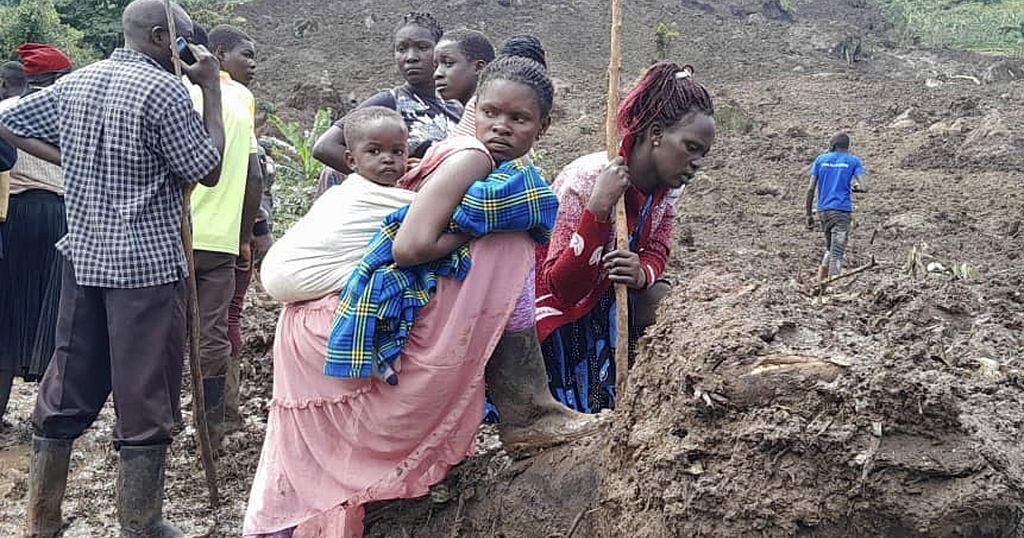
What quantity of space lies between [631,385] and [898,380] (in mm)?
743

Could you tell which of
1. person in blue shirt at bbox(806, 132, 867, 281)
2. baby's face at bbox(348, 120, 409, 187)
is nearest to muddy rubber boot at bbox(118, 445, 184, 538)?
baby's face at bbox(348, 120, 409, 187)

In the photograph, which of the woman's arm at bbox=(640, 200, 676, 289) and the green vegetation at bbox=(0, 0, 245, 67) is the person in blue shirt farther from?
the green vegetation at bbox=(0, 0, 245, 67)

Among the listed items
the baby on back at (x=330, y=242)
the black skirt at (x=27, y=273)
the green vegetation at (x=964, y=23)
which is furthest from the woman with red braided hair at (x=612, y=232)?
the green vegetation at (x=964, y=23)

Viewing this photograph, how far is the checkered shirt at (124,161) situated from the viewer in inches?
124

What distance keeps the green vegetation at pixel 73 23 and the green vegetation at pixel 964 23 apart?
21072mm

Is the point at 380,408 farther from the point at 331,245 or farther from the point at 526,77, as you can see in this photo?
the point at 526,77

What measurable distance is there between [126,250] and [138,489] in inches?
32.1

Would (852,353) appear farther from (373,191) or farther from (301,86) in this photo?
(301,86)

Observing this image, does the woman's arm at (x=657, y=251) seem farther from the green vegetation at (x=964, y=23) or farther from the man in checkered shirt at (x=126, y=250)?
the green vegetation at (x=964, y=23)

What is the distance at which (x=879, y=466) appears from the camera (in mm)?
1981

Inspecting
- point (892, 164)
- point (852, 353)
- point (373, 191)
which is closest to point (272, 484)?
point (373, 191)

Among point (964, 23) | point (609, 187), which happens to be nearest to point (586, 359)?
point (609, 187)

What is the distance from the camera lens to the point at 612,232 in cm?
306

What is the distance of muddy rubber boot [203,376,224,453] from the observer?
4160 millimetres
